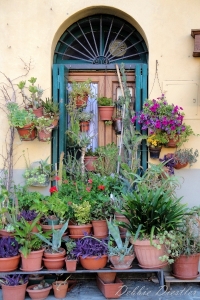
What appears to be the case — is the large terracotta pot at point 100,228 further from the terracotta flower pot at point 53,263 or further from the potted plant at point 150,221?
the terracotta flower pot at point 53,263

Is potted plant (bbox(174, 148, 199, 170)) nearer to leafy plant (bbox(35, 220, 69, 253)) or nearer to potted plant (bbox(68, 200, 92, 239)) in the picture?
potted plant (bbox(68, 200, 92, 239))

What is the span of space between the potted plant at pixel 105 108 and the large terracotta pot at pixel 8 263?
238cm

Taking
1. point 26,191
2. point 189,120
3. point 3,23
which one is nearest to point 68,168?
point 26,191

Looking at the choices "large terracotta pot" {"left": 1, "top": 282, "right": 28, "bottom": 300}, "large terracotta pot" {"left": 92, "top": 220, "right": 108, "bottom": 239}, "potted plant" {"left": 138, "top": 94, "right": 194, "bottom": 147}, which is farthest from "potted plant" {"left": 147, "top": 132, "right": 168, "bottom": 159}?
"large terracotta pot" {"left": 1, "top": 282, "right": 28, "bottom": 300}

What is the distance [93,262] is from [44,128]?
194 cm

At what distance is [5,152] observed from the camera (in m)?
5.87

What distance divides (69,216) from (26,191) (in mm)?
778

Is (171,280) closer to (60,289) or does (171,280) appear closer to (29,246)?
(60,289)

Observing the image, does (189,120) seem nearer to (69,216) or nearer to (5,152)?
(69,216)

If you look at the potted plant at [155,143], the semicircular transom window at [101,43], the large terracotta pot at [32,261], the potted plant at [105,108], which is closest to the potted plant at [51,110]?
the potted plant at [105,108]

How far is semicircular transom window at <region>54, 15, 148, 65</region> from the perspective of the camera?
6.25 metres

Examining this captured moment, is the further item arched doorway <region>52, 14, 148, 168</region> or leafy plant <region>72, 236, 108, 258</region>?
arched doorway <region>52, 14, 148, 168</region>

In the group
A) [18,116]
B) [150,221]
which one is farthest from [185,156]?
[18,116]

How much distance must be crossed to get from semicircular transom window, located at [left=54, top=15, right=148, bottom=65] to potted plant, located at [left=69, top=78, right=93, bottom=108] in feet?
1.77
